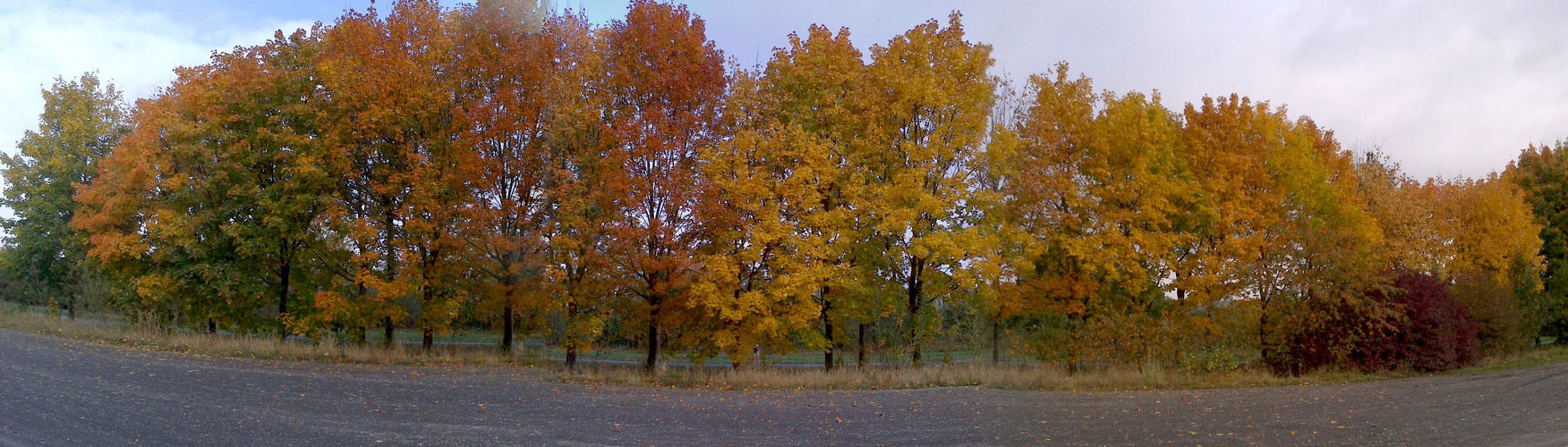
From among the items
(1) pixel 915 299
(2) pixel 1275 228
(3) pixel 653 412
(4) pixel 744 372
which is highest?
(2) pixel 1275 228

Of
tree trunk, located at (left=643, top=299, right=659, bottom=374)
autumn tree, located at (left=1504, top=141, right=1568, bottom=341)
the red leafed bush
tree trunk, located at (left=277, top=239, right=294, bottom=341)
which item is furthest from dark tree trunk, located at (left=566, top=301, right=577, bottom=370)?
autumn tree, located at (left=1504, top=141, right=1568, bottom=341)

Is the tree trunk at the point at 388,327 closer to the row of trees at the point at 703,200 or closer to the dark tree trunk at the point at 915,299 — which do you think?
the row of trees at the point at 703,200

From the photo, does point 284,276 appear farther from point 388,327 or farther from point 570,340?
point 570,340

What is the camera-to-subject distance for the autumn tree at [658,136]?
19.4 m

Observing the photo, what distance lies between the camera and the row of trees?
1992cm

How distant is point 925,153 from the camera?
20.9 meters

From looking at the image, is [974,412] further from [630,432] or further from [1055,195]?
[1055,195]

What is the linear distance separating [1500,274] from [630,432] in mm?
36374

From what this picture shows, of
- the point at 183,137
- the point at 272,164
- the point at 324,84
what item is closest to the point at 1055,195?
the point at 324,84

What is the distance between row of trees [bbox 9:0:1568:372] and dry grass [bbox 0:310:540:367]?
3.17 ft

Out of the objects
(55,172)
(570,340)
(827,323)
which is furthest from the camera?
(55,172)

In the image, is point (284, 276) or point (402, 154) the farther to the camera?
point (284, 276)

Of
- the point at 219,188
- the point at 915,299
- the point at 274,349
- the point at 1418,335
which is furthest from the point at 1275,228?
the point at 219,188

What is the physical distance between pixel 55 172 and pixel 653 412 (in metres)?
31.2
